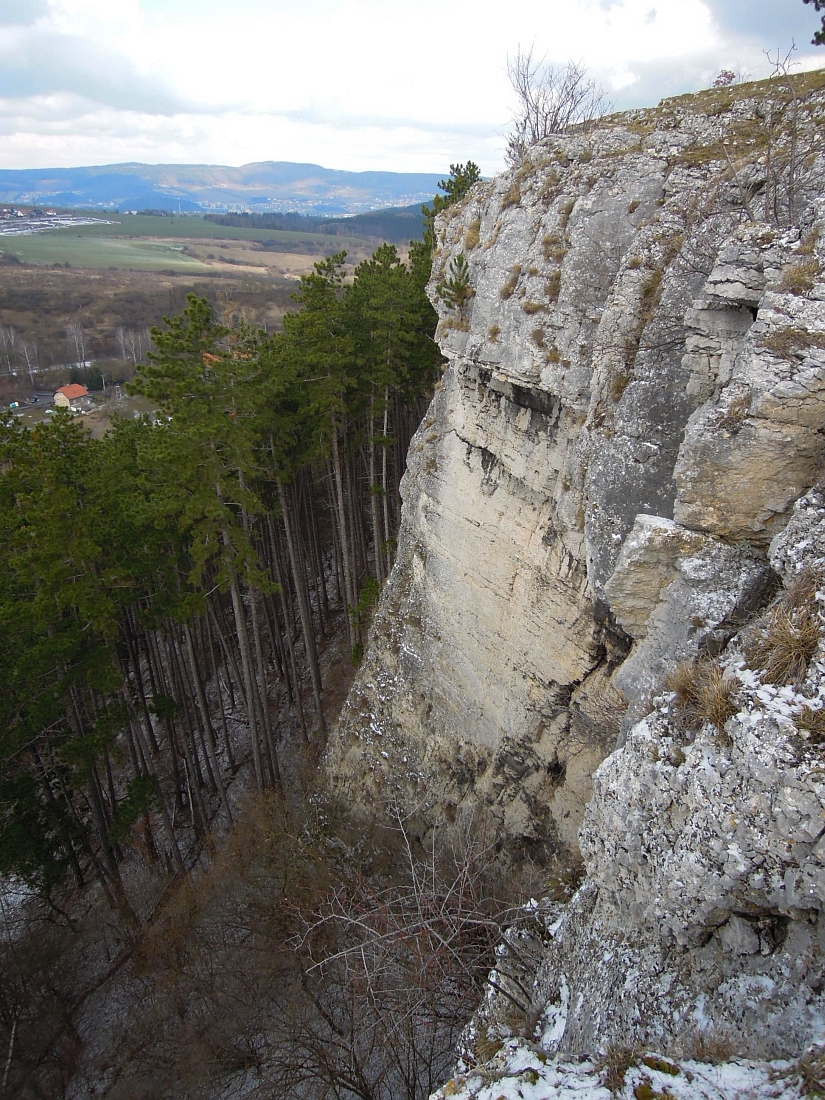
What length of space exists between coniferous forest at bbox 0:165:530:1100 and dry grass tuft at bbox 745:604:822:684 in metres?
6.87

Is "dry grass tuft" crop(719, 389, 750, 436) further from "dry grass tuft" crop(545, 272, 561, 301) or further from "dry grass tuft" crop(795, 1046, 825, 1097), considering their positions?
"dry grass tuft" crop(545, 272, 561, 301)

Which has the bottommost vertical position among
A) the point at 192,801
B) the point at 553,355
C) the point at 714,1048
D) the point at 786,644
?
the point at 192,801

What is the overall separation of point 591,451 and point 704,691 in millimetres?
5585

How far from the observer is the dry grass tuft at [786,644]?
192 inches

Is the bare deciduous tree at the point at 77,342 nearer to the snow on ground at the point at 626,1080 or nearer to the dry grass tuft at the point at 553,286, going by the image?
the dry grass tuft at the point at 553,286

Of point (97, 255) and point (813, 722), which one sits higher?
point (97, 255)

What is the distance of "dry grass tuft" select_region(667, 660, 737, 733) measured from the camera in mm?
5156

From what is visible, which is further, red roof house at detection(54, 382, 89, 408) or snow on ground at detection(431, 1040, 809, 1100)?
red roof house at detection(54, 382, 89, 408)

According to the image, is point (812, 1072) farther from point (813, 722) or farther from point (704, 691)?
point (704, 691)

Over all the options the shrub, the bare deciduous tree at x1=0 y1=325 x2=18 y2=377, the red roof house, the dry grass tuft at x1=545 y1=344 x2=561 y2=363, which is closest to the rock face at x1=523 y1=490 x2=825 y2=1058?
the dry grass tuft at x1=545 y1=344 x2=561 y2=363

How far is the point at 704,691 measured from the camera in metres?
5.43

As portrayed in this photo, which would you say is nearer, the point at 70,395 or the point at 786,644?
the point at 786,644

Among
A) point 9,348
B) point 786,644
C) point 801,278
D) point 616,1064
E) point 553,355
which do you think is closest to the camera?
point 616,1064

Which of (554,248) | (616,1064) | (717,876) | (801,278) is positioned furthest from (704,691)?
(554,248)
